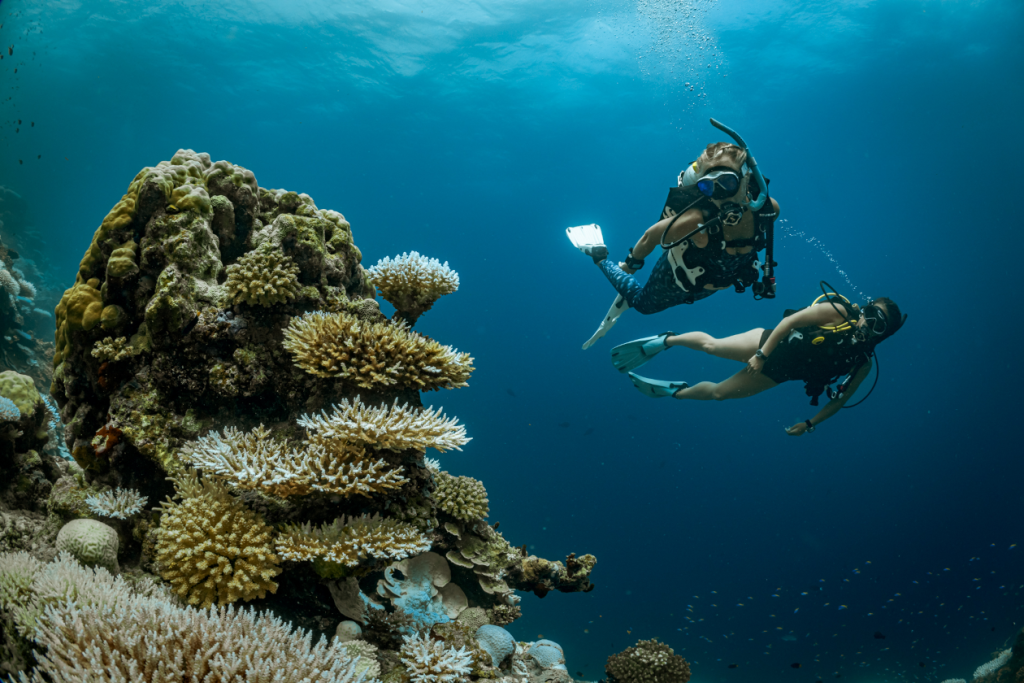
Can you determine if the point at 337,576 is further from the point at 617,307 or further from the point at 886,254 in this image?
the point at 886,254

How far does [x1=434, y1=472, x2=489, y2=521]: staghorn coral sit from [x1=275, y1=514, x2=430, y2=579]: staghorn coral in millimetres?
785

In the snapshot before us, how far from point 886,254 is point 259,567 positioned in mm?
43947

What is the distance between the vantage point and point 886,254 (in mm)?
34219

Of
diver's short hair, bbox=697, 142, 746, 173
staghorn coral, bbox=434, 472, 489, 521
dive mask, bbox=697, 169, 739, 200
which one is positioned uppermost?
diver's short hair, bbox=697, 142, 746, 173

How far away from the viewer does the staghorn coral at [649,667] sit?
6.87 metres

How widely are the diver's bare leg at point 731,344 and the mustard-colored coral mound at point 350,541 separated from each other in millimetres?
5825

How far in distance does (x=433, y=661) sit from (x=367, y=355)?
2211 mm

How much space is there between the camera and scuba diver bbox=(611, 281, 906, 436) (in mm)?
6328

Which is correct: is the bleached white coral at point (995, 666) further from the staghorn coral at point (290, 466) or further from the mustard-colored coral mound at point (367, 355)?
A: the staghorn coral at point (290, 466)

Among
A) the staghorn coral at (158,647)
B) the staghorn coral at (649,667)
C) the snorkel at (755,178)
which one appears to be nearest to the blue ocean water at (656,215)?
the staghorn coral at (649,667)

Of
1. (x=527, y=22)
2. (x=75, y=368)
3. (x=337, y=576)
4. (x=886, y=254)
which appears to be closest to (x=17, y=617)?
(x=337, y=576)

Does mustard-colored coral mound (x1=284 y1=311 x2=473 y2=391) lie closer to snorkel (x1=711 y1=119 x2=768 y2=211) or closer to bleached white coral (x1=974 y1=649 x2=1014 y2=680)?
snorkel (x1=711 y1=119 x2=768 y2=211)

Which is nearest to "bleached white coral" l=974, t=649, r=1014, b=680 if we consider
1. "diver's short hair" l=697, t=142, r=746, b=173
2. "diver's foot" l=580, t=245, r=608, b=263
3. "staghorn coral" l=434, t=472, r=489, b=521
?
"diver's foot" l=580, t=245, r=608, b=263

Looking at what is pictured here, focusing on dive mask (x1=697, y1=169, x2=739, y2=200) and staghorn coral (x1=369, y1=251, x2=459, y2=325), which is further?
dive mask (x1=697, y1=169, x2=739, y2=200)
